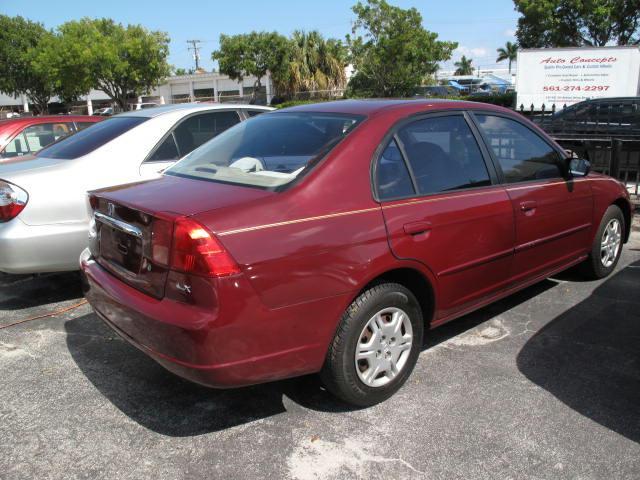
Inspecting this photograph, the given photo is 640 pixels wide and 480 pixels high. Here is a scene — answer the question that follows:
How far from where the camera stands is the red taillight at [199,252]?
2395 millimetres

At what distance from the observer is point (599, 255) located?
4.94 meters

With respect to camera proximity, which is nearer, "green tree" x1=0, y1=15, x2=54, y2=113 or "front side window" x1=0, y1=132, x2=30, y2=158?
"front side window" x1=0, y1=132, x2=30, y2=158

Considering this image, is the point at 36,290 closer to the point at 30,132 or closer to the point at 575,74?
the point at 30,132

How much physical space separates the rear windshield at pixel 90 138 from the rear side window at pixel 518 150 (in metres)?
3.10

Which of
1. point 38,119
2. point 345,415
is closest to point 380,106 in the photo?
point 345,415

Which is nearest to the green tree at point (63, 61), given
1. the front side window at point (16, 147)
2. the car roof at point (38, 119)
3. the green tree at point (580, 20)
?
the green tree at point (580, 20)

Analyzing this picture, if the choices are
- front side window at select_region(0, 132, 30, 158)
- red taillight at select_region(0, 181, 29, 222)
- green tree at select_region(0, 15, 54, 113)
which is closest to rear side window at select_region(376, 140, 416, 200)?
red taillight at select_region(0, 181, 29, 222)

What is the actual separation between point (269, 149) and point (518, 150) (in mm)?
1974

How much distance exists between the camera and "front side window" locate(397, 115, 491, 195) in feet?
10.7

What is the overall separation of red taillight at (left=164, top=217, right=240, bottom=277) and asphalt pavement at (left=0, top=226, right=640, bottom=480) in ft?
3.13

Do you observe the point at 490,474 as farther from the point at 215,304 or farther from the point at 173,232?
the point at 173,232

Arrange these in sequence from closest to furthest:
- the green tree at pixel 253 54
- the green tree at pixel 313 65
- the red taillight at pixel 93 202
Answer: the red taillight at pixel 93 202
the green tree at pixel 313 65
the green tree at pixel 253 54

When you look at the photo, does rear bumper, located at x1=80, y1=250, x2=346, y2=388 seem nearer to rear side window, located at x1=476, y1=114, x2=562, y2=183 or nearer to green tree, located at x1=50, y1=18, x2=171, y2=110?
rear side window, located at x1=476, y1=114, x2=562, y2=183

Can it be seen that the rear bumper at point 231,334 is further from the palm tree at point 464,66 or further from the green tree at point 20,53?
the palm tree at point 464,66
